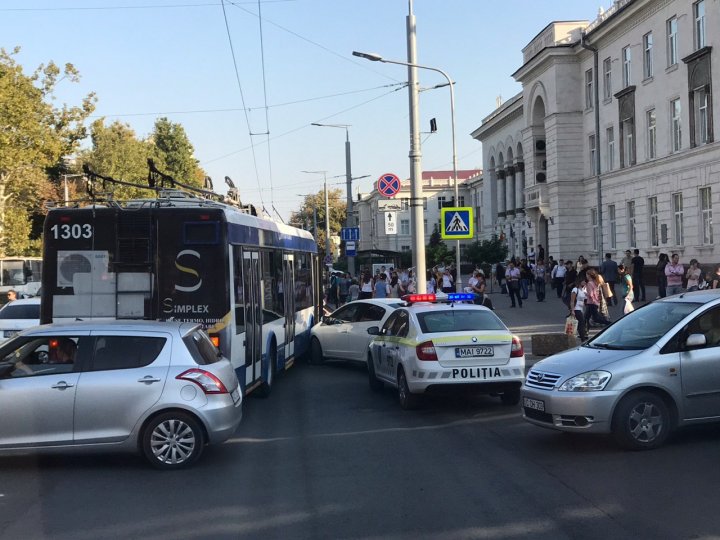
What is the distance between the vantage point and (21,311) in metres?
18.5

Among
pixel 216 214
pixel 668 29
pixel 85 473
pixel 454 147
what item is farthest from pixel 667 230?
pixel 85 473

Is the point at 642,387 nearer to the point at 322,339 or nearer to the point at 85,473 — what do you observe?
the point at 85,473

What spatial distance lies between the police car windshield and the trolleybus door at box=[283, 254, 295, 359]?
461 cm

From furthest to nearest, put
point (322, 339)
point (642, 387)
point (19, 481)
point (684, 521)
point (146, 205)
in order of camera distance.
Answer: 1. point (322, 339)
2. point (146, 205)
3. point (642, 387)
4. point (19, 481)
5. point (684, 521)

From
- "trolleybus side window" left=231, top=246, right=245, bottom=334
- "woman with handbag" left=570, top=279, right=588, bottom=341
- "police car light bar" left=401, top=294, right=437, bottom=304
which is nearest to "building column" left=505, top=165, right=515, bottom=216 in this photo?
"woman with handbag" left=570, top=279, right=588, bottom=341

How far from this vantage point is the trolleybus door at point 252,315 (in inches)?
500

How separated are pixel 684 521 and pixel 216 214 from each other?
7.13m

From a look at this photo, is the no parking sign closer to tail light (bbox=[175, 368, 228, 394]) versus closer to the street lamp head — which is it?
the street lamp head

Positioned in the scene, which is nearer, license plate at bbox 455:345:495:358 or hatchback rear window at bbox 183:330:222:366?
hatchback rear window at bbox 183:330:222:366

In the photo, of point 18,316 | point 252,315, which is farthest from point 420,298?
point 18,316

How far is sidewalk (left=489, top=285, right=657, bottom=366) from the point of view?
974 inches

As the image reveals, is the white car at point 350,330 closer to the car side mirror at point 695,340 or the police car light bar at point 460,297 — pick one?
the police car light bar at point 460,297

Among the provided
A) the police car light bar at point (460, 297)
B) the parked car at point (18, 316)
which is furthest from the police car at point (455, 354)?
the parked car at point (18, 316)

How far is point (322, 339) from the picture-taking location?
61.8 feet
